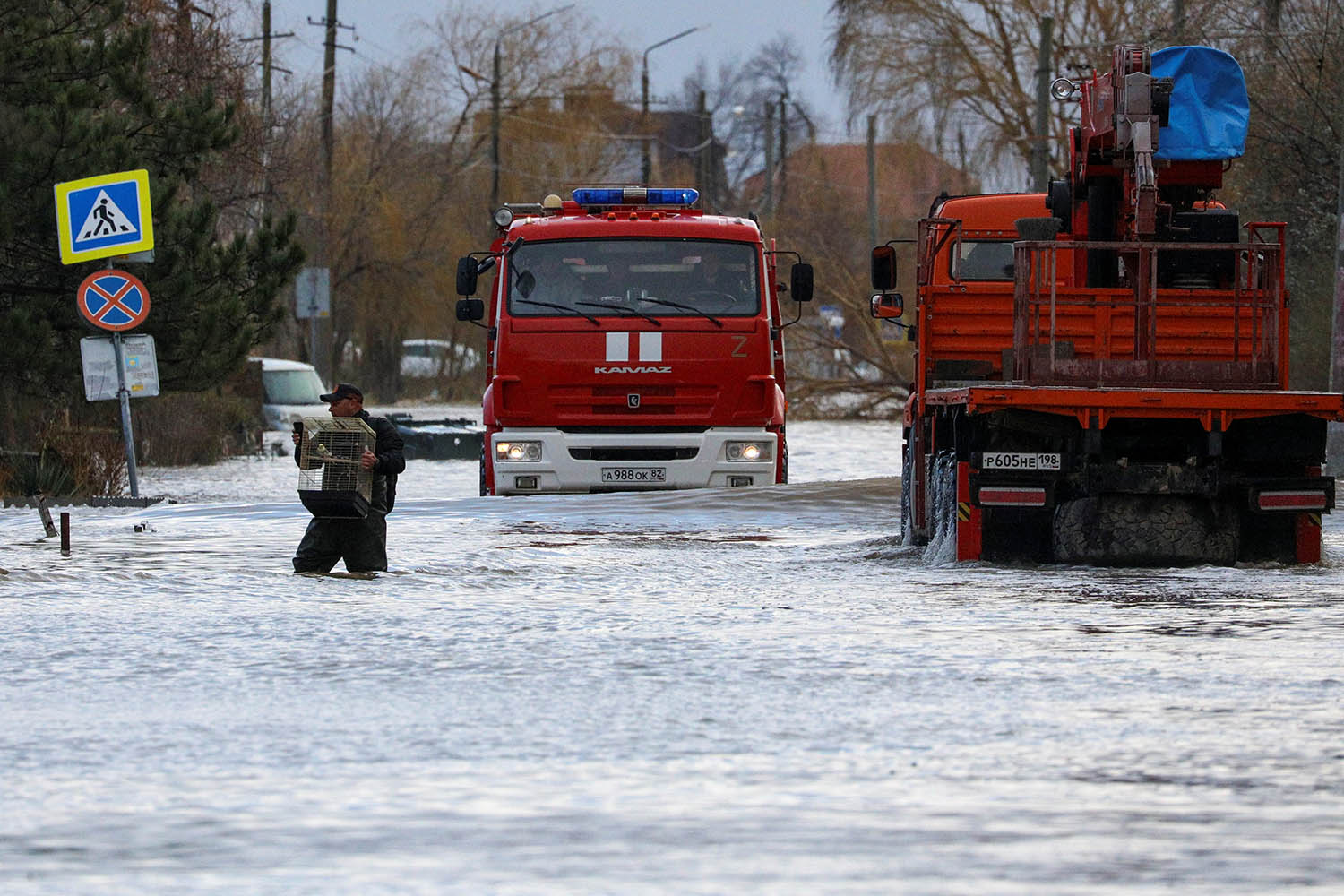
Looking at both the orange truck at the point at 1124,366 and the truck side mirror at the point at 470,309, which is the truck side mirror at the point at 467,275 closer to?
the truck side mirror at the point at 470,309

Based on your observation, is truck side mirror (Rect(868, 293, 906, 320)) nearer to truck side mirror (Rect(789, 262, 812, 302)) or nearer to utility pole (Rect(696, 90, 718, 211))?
truck side mirror (Rect(789, 262, 812, 302))

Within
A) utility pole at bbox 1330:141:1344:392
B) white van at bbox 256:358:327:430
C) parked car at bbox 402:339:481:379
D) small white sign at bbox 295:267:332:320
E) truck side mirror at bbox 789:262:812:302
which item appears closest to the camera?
truck side mirror at bbox 789:262:812:302

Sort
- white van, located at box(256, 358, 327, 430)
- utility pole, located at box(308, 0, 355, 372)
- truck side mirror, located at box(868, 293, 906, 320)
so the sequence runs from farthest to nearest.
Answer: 1. utility pole, located at box(308, 0, 355, 372)
2. white van, located at box(256, 358, 327, 430)
3. truck side mirror, located at box(868, 293, 906, 320)

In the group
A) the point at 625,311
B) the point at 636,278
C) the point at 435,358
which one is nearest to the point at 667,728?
the point at 625,311

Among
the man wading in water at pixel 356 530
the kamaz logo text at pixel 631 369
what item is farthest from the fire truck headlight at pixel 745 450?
the man wading in water at pixel 356 530

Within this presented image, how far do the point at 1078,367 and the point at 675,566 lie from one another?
266 centimetres

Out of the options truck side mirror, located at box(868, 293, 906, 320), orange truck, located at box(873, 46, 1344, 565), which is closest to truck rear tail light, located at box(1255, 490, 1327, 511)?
orange truck, located at box(873, 46, 1344, 565)

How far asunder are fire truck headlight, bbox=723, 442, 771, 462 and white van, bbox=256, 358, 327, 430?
20.0 metres

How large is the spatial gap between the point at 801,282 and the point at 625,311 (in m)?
2.08

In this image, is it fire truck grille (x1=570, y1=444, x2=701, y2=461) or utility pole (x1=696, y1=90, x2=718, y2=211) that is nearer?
fire truck grille (x1=570, y1=444, x2=701, y2=461)

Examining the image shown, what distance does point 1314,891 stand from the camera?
16.6ft

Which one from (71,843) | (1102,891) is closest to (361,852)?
(71,843)

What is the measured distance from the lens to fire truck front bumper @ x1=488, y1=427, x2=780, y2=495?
18.0 meters

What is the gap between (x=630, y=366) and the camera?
1803cm
